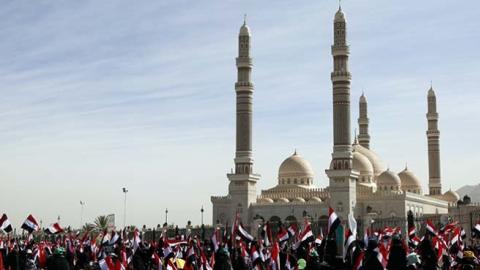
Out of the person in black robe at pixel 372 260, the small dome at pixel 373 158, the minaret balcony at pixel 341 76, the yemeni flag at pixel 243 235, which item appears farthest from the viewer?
the small dome at pixel 373 158

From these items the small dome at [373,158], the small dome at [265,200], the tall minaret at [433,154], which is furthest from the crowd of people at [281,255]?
the tall minaret at [433,154]

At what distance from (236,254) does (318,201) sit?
45.4m

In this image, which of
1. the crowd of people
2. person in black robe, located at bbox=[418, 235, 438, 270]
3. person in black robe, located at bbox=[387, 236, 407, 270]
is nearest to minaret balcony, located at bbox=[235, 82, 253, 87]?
the crowd of people

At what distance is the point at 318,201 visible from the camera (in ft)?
211

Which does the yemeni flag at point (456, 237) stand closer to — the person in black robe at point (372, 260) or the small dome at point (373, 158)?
the person in black robe at point (372, 260)

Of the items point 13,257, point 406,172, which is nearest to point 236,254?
point 13,257

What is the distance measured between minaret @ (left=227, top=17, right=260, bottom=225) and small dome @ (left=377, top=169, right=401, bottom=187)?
1153 centimetres

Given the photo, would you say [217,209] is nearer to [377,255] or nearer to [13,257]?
[13,257]

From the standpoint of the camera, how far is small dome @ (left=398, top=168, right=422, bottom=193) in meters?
75.1

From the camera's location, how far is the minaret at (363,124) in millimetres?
83312

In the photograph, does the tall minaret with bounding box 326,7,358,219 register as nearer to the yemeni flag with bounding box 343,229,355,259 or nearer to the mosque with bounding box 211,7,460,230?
the mosque with bounding box 211,7,460,230

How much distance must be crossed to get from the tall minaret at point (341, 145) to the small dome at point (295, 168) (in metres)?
7.41

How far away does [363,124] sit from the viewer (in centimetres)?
8488

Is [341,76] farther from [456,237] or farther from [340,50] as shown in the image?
[456,237]
